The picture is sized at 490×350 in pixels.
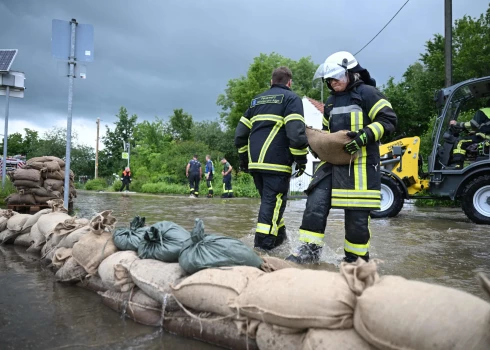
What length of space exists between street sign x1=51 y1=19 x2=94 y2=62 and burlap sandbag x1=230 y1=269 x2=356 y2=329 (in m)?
5.39

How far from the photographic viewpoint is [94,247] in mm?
3369

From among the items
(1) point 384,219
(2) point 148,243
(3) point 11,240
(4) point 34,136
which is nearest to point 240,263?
(2) point 148,243

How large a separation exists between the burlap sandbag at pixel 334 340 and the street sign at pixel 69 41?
5.79 metres

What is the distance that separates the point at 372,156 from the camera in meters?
3.56

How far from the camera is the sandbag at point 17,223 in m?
5.22

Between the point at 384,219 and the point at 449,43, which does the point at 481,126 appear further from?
the point at 449,43

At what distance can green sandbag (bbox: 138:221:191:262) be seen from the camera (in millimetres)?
2857

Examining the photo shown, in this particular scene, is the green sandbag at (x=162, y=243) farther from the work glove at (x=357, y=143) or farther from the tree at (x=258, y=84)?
the tree at (x=258, y=84)

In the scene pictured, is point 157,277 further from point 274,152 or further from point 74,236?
point 274,152

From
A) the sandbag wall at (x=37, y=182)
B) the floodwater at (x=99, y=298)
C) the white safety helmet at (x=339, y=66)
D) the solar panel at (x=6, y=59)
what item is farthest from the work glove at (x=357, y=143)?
the solar panel at (x=6, y=59)

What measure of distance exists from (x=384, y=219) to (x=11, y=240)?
609 cm

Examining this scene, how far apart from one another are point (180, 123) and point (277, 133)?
4932cm

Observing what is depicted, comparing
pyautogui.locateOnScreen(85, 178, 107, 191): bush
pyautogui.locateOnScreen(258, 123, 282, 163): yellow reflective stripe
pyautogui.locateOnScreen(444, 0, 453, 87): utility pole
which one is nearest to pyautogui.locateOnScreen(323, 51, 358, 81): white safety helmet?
pyautogui.locateOnScreen(258, 123, 282, 163): yellow reflective stripe

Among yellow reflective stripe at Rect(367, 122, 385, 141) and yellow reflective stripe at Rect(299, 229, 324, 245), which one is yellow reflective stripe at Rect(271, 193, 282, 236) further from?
yellow reflective stripe at Rect(367, 122, 385, 141)
